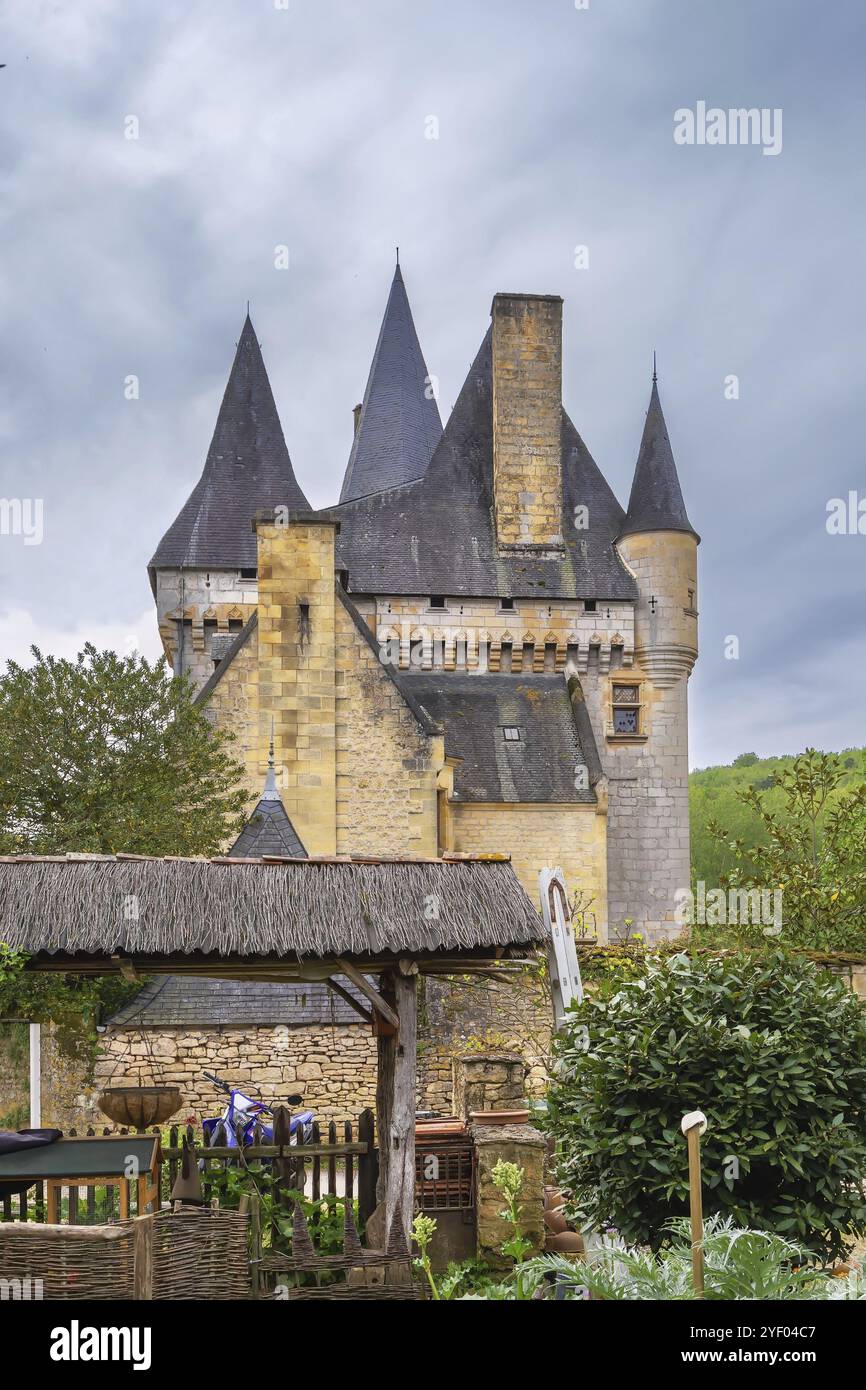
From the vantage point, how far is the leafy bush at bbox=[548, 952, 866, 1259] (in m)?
6.47

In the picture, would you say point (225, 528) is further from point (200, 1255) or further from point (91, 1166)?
point (200, 1255)

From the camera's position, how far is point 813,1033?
6.80 metres

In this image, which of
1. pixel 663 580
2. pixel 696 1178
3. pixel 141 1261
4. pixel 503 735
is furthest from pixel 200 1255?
pixel 663 580

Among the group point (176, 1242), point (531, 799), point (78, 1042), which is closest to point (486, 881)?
point (176, 1242)

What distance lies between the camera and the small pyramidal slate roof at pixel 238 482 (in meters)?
28.4

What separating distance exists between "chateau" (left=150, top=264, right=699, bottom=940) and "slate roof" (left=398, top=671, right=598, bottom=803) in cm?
4

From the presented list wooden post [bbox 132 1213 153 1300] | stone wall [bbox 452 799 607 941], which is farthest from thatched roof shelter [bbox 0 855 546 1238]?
stone wall [bbox 452 799 607 941]

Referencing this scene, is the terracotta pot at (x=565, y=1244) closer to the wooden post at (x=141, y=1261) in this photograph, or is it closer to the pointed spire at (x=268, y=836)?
the wooden post at (x=141, y=1261)

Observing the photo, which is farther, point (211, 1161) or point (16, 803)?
point (16, 803)

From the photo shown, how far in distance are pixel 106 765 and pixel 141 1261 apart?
15225 millimetres

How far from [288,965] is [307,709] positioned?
15.0 meters

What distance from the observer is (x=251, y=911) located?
8.20 metres

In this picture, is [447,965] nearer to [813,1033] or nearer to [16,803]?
[813,1033]
